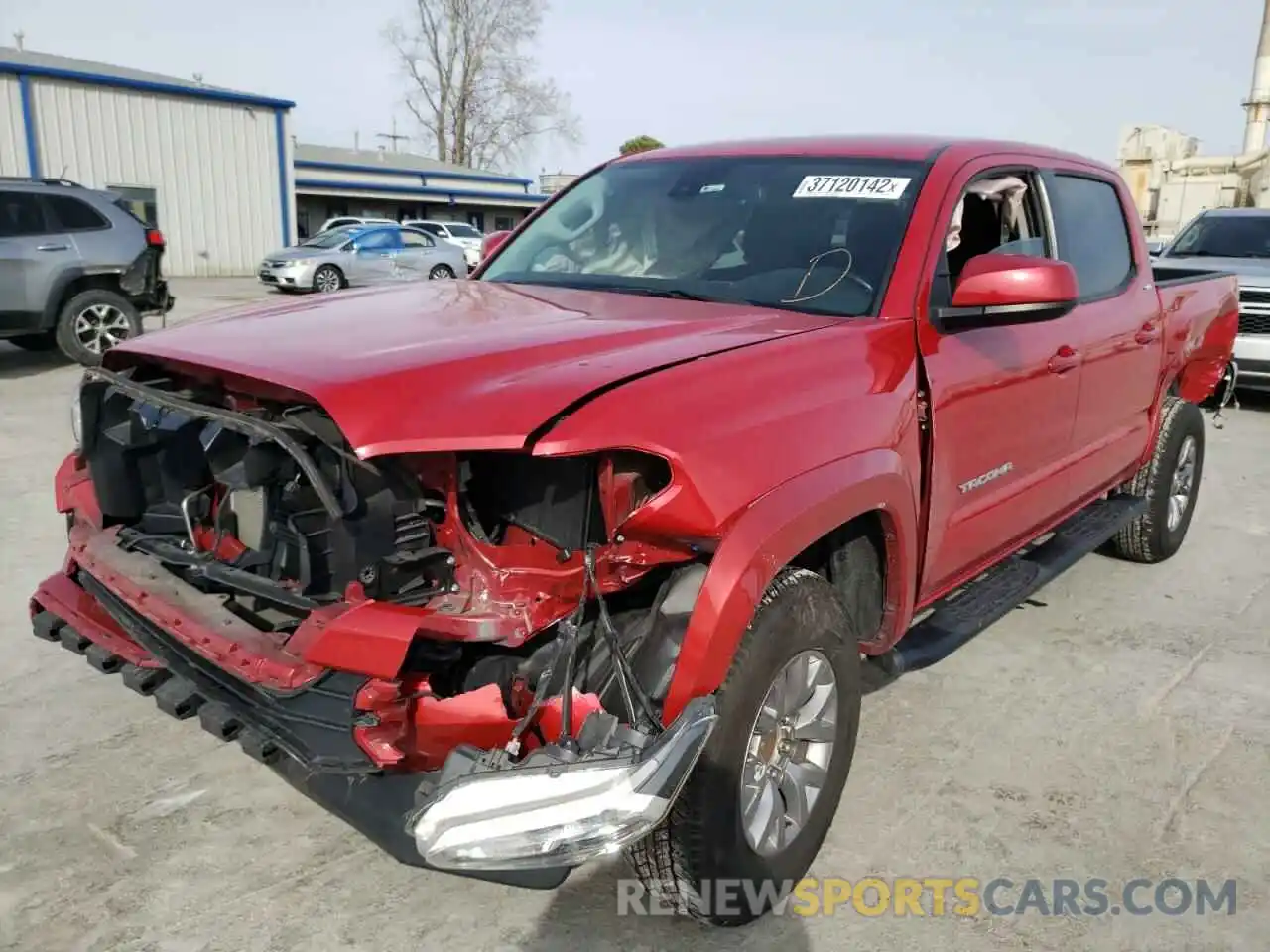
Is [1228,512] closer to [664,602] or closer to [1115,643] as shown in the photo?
[1115,643]

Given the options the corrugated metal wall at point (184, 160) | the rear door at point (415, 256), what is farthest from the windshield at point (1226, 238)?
the corrugated metal wall at point (184, 160)

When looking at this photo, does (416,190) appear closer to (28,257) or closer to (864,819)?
(28,257)

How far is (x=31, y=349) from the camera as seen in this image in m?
10.9

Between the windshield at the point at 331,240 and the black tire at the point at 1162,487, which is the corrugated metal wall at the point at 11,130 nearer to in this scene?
the windshield at the point at 331,240

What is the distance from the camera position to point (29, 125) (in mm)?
22531

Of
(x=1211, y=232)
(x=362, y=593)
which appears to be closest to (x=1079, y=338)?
(x=362, y=593)

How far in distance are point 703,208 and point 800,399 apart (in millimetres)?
1319

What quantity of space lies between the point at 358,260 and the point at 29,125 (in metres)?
8.80

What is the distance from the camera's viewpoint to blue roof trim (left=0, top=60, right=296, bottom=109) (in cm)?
2216

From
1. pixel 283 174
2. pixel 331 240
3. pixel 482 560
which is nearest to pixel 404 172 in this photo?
pixel 283 174

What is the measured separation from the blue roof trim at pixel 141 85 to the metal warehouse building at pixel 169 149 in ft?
0.08

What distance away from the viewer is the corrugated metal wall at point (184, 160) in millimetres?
23359

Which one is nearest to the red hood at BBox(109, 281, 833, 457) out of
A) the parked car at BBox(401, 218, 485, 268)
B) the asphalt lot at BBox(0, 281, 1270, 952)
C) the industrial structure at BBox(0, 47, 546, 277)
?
the asphalt lot at BBox(0, 281, 1270, 952)

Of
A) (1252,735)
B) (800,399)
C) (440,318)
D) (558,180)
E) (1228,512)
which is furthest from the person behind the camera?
(558,180)
